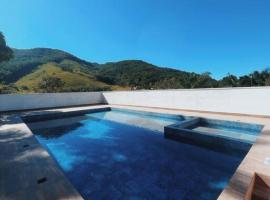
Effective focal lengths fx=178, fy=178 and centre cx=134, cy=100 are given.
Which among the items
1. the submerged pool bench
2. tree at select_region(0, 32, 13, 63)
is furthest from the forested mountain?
the submerged pool bench

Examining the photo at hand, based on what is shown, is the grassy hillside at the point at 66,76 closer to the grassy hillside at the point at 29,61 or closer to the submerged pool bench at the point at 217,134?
the grassy hillside at the point at 29,61

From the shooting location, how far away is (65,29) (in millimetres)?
17484

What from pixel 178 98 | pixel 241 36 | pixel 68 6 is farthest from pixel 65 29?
pixel 241 36

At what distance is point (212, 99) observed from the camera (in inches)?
301

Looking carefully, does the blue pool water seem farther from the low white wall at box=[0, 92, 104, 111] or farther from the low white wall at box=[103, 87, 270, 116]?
the low white wall at box=[0, 92, 104, 111]

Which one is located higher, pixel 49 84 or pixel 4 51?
pixel 4 51

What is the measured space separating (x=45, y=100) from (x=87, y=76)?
24.6 m

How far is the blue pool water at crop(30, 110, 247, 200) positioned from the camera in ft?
8.80

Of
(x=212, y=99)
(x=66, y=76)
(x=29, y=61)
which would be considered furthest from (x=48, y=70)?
(x=212, y=99)

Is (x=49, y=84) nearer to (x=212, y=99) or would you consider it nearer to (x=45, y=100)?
(x=45, y=100)

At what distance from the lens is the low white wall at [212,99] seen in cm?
630

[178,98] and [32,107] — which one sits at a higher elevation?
[178,98]

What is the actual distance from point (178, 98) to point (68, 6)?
358 inches

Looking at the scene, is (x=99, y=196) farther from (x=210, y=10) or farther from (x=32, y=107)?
(x=210, y=10)
